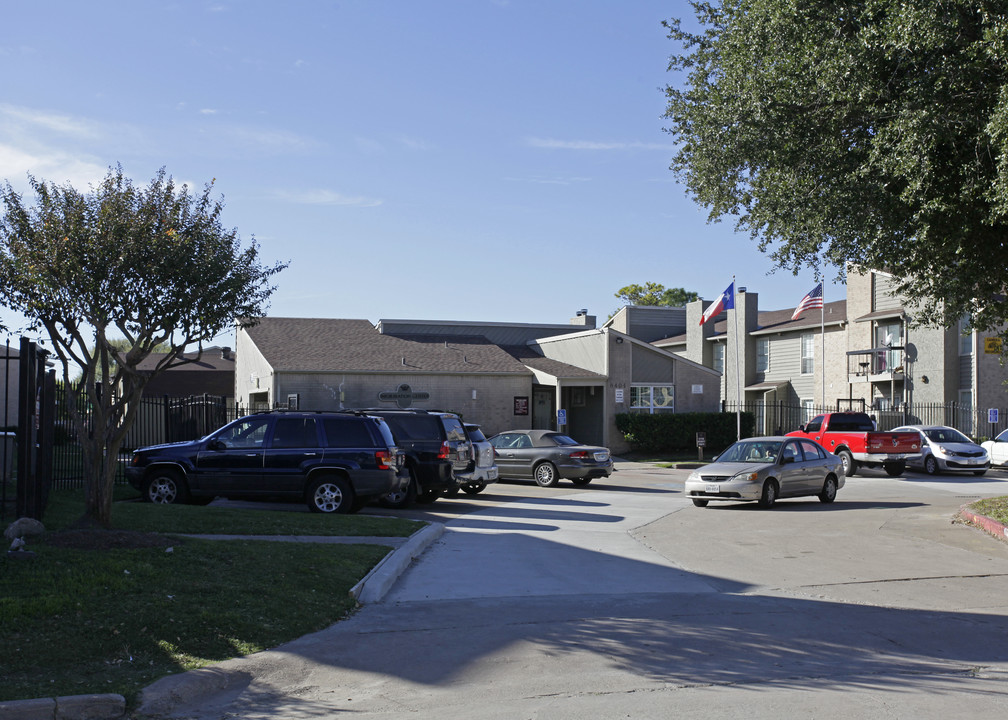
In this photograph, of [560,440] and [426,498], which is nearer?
[426,498]

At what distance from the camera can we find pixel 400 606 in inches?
357

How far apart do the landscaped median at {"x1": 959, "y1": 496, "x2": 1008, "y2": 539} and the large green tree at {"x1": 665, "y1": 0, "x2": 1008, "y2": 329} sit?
12.1 feet

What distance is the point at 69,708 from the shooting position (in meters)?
5.74

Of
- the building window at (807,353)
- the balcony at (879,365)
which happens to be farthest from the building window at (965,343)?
the building window at (807,353)

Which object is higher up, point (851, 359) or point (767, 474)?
point (851, 359)

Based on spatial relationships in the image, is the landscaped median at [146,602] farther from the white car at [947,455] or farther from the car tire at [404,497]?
the white car at [947,455]

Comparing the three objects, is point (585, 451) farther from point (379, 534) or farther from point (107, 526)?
point (107, 526)

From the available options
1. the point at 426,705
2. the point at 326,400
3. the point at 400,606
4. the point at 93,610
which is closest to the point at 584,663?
the point at 426,705

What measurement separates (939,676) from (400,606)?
15.4ft

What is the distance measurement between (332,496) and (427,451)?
2.52m

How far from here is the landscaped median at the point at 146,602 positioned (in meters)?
6.49

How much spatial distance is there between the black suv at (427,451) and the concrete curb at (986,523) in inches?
358

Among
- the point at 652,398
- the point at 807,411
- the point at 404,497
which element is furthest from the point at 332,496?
the point at 807,411

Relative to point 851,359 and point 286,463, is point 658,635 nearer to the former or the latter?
point 286,463
